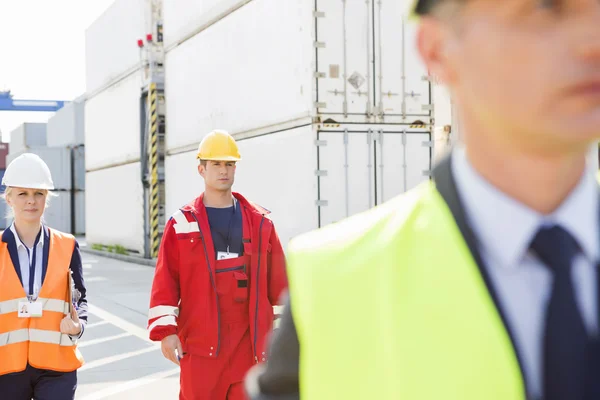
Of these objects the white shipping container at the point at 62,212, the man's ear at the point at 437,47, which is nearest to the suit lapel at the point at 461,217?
the man's ear at the point at 437,47

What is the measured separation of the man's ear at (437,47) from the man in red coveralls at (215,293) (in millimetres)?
3109

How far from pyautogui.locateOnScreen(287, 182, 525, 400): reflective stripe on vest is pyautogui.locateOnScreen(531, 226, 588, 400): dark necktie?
0.05 m

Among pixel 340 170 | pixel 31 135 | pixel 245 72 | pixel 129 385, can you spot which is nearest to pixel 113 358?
pixel 129 385

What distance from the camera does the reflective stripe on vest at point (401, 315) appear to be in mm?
811

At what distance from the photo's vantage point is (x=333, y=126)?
7715mm

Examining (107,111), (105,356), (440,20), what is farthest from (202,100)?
(440,20)

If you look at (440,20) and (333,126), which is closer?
(440,20)

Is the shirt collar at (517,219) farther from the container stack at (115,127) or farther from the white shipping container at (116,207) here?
the white shipping container at (116,207)

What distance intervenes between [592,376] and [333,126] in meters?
6.95

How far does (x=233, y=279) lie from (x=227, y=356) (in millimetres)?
414

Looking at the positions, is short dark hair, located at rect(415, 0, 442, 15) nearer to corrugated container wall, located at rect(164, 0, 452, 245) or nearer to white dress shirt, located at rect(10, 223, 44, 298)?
white dress shirt, located at rect(10, 223, 44, 298)

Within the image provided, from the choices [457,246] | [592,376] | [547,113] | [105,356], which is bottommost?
[105,356]

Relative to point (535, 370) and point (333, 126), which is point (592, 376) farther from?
point (333, 126)

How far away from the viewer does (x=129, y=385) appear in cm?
630
